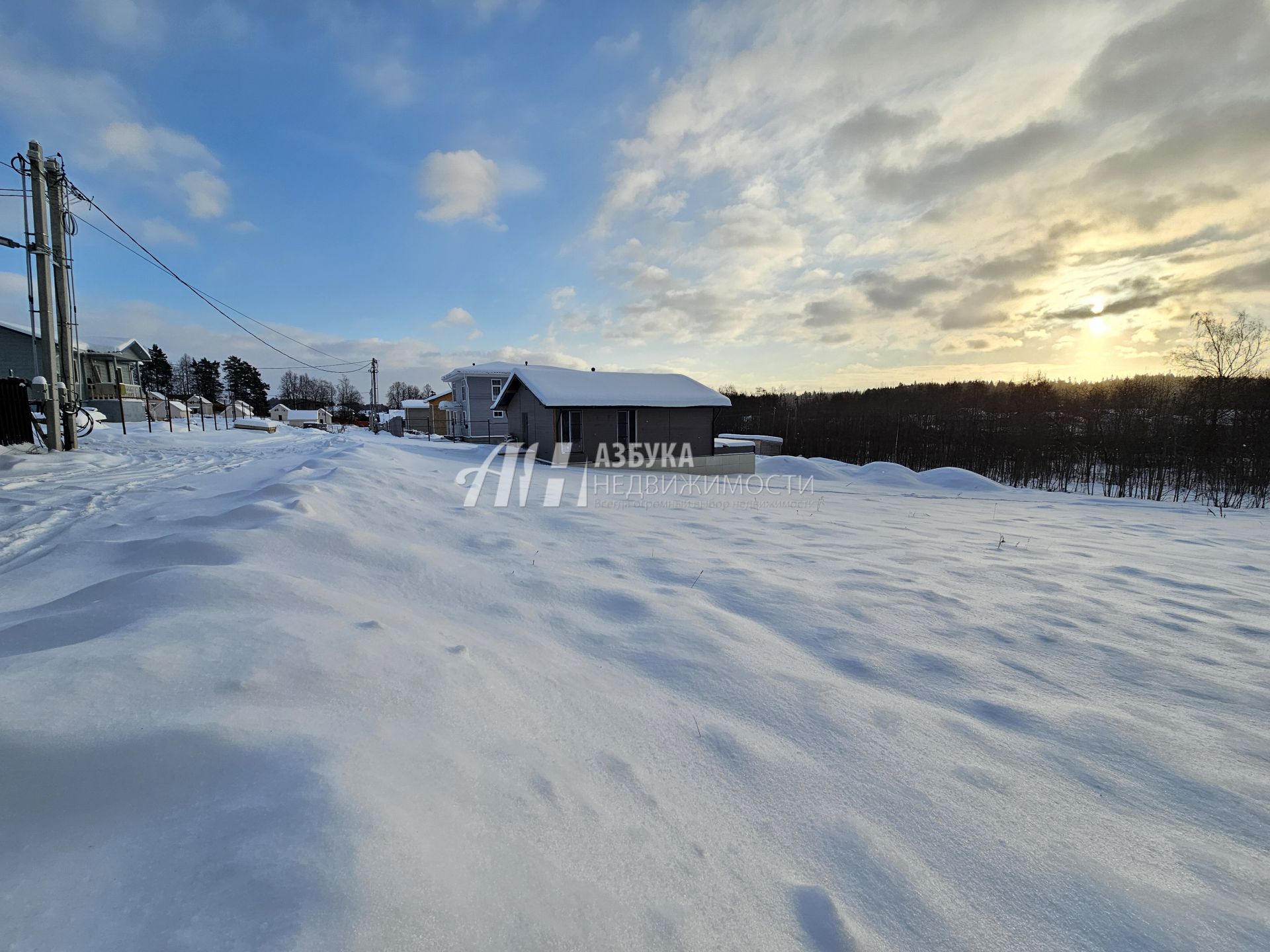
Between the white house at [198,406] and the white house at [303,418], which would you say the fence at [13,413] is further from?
the white house at [303,418]

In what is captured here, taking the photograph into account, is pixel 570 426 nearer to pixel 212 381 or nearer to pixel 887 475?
pixel 887 475

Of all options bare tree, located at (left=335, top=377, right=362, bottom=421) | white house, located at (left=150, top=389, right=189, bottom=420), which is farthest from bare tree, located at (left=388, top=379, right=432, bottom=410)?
white house, located at (left=150, top=389, right=189, bottom=420)

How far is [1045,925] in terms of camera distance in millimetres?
1566

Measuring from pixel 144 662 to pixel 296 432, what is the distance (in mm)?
33366

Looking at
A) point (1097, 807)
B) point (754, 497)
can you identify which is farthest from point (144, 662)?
point (754, 497)

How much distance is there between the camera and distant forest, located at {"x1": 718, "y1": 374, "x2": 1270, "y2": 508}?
53.1 ft

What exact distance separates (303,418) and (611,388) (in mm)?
53617

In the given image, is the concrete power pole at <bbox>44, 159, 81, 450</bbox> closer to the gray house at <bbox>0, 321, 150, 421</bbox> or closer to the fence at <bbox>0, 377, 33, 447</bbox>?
the fence at <bbox>0, 377, 33, 447</bbox>

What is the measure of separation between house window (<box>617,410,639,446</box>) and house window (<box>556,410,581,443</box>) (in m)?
1.47

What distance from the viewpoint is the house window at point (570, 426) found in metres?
17.5

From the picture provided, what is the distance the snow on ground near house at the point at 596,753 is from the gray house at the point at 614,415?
514 inches

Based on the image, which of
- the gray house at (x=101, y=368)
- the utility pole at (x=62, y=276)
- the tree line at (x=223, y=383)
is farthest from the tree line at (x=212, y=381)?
the utility pole at (x=62, y=276)

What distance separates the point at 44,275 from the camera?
1041cm

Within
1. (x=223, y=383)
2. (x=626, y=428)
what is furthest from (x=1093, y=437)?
(x=223, y=383)
